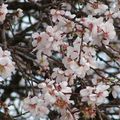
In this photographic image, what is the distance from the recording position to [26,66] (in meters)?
2.78

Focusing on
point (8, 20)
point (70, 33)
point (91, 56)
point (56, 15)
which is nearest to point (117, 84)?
point (91, 56)

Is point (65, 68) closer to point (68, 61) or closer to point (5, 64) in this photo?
point (68, 61)

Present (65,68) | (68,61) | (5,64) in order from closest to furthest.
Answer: (5,64)
(68,61)
(65,68)

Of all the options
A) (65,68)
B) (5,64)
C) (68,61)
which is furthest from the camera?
(65,68)

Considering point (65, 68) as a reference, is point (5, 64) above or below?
above

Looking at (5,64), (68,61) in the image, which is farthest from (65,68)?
(5,64)

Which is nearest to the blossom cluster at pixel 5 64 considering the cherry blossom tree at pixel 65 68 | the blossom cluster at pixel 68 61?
the cherry blossom tree at pixel 65 68

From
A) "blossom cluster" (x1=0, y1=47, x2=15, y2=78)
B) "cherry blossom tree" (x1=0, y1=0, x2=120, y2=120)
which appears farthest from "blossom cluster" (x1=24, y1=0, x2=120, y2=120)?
"blossom cluster" (x1=0, y1=47, x2=15, y2=78)

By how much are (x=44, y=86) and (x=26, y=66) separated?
0.56 meters

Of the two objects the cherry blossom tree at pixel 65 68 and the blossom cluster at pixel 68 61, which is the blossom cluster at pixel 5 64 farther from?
the blossom cluster at pixel 68 61

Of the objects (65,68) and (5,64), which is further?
(65,68)

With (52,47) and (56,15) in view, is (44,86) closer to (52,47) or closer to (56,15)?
(52,47)

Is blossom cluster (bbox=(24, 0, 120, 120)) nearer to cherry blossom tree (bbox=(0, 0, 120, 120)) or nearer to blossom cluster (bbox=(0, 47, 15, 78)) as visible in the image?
cherry blossom tree (bbox=(0, 0, 120, 120))

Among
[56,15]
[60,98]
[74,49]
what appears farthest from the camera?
[56,15]
